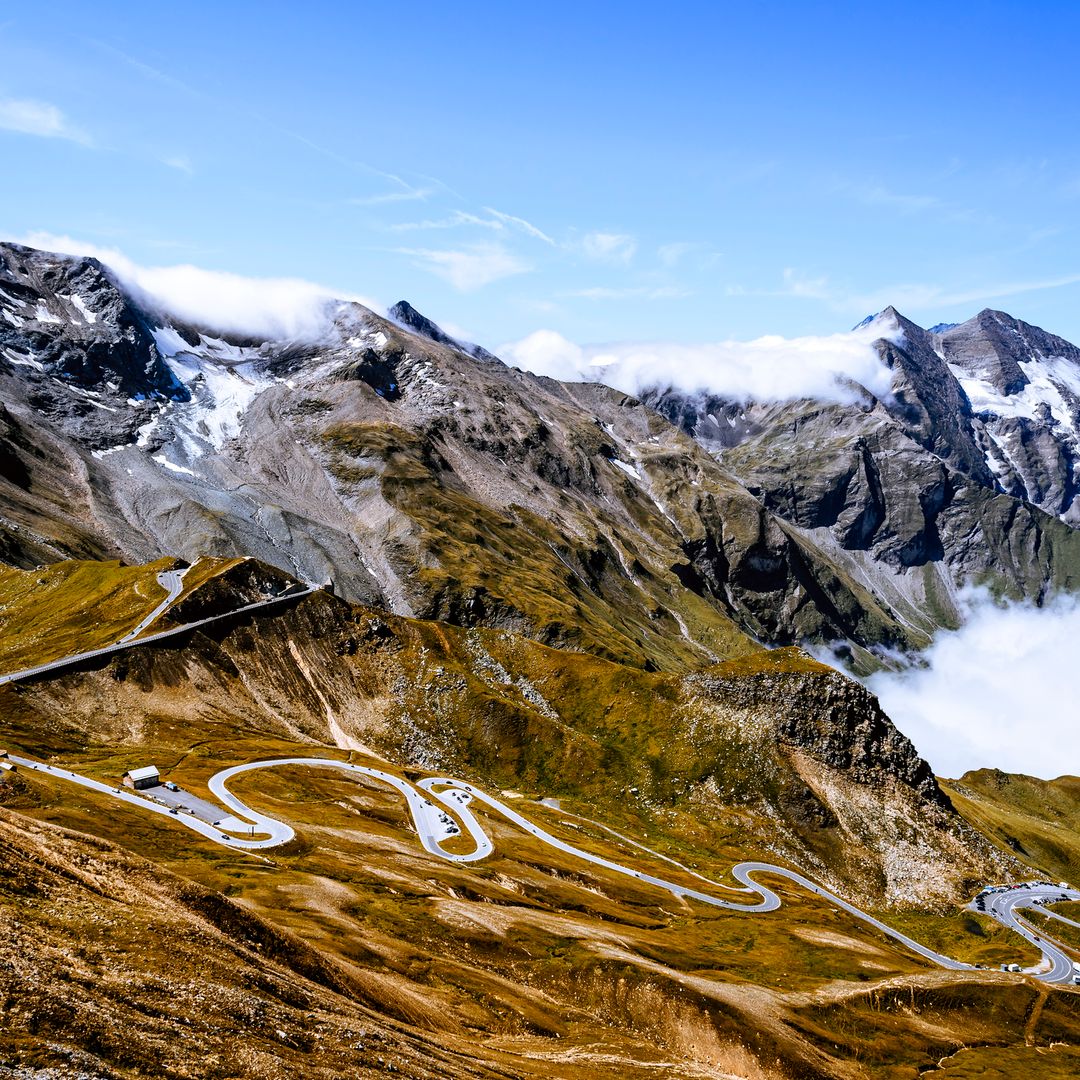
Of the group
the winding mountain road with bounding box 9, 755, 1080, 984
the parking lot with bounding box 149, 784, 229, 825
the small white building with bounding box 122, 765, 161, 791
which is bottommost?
the winding mountain road with bounding box 9, 755, 1080, 984

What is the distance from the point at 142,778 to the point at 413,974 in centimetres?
5870

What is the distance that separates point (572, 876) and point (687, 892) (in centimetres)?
2743

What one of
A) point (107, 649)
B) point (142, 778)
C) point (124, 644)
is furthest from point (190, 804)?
point (124, 644)

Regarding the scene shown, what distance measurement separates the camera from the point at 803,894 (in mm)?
172375

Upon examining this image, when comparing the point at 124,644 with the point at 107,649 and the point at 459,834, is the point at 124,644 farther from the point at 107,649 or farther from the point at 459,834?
the point at 459,834

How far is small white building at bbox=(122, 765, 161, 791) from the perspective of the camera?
11650cm

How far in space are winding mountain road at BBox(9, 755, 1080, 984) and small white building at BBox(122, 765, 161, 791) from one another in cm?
270

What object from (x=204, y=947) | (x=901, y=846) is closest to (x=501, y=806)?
(x=901, y=846)

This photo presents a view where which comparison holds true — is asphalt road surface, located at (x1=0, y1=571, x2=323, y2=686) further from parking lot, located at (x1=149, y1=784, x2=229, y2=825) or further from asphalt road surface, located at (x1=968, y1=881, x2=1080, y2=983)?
asphalt road surface, located at (x1=968, y1=881, x2=1080, y2=983)

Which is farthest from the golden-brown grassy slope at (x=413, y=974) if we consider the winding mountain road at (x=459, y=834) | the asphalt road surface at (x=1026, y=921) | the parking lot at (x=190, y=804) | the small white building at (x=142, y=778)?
the asphalt road surface at (x=1026, y=921)

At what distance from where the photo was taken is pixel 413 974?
80.2 m

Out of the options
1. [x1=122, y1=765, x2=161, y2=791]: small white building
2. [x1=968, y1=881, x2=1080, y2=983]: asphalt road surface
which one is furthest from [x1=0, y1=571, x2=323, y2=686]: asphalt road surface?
[x1=968, y1=881, x2=1080, y2=983]: asphalt road surface

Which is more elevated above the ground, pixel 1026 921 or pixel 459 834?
pixel 459 834

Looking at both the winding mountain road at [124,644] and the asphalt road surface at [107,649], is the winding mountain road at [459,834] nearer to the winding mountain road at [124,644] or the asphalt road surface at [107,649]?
the asphalt road surface at [107,649]
